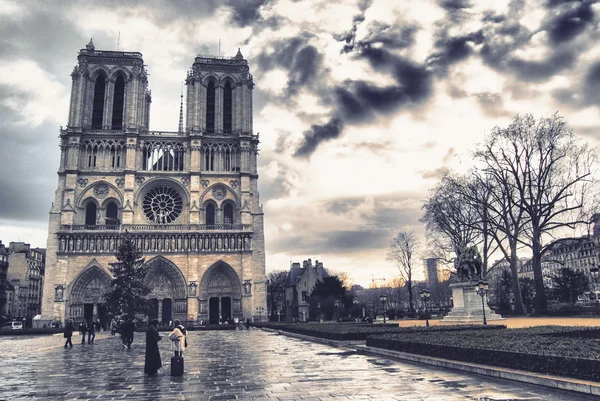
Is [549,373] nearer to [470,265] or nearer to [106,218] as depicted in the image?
[470,265]

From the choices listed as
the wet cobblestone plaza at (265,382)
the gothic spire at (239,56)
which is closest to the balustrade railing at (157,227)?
the gothic spire at (239,56)

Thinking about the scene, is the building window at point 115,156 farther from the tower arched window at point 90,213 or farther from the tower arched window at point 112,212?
the tower arched window at point 90,213

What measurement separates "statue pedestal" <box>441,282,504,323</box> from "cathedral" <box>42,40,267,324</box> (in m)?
27.8

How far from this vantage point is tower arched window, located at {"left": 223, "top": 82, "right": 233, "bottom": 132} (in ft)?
201

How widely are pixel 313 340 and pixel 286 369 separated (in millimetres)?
12479

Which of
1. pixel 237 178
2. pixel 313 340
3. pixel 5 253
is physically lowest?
pixel 313 340

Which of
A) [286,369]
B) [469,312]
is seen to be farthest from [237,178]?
[286,369]

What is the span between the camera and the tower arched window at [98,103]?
192 feet

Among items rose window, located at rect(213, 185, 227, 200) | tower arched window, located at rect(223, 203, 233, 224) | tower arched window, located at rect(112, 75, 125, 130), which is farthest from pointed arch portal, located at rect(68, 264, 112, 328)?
tower arched window, located at rect(112, 75, 125, 130)

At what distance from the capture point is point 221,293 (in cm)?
5488

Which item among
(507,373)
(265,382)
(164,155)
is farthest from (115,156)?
(507,373)

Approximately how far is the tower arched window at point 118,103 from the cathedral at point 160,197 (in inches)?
5.3

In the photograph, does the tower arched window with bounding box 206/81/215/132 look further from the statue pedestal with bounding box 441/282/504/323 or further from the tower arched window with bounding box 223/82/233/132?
the statue pedestal with bounding box 441/282/504/323

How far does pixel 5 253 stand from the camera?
262ft
